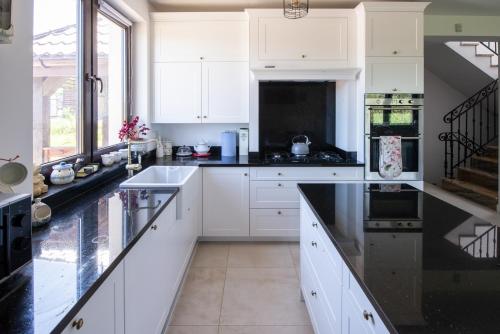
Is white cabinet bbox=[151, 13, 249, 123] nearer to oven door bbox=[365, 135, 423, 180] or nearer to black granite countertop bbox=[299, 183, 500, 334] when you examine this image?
oven door bbox=[365, 135, 423, 180]

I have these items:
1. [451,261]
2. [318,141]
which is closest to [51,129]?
[451,261]

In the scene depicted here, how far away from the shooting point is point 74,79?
10.5 feet

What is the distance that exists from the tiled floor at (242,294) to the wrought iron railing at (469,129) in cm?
459

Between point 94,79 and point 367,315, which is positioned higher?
point 94,79

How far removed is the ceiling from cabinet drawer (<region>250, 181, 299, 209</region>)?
1.91 meters

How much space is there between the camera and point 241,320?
2861 mm

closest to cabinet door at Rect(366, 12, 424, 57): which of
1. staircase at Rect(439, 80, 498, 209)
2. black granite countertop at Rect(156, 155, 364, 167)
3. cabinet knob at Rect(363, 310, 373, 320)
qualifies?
black granite countertop at Rect(156, 155, 364, 167)

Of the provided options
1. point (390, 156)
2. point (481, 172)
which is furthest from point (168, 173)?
point (481, 172)

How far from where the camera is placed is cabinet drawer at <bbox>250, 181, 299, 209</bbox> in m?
4.38

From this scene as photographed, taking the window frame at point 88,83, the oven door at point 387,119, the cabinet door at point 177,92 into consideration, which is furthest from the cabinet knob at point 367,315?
the cabinet door at point 177,92

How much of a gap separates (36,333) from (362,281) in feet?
2.85

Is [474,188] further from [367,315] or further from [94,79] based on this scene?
[367,315]

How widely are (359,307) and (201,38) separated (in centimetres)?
371

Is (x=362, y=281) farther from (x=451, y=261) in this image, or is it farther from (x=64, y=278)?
(x=64, y=278)
